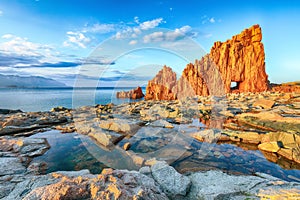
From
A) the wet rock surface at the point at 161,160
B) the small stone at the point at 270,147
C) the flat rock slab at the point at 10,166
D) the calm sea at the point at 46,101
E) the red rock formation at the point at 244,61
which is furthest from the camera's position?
the red rock formation at the point at 244,61

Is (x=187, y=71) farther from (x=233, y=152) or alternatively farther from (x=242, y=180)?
(x=242, y=180)

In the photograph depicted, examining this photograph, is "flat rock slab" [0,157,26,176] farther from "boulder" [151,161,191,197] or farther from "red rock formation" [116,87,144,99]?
"red rock formation" [116,87,144,99]

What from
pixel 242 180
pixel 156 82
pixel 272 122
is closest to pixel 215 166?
pixel 242 180

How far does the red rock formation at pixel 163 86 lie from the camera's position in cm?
5734

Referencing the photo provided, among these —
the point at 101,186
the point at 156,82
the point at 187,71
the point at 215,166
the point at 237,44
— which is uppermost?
the point at 237,44

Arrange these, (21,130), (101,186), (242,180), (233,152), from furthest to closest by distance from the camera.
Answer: (21,130)
(233,152)
(242,180)
(101,186)

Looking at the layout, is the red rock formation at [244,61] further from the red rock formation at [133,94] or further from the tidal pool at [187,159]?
the tidal pool at [187,159]

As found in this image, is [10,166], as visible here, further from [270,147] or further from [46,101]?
[46,101]

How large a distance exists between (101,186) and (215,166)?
675 cm

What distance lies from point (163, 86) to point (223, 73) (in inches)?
979

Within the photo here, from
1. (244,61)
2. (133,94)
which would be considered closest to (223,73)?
(244,61)

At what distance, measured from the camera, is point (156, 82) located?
61.0 metres

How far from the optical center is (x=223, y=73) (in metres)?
59.7

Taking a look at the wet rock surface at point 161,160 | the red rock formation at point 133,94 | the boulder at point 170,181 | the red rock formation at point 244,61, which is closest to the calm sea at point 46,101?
the red rock formation at point 133,94
